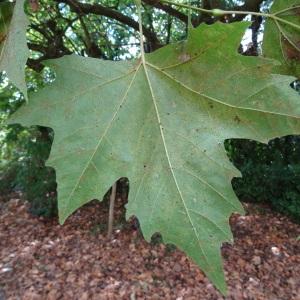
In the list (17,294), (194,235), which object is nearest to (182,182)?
(194,235)

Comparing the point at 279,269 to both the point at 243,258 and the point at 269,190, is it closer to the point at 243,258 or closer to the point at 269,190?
the point at 243,258

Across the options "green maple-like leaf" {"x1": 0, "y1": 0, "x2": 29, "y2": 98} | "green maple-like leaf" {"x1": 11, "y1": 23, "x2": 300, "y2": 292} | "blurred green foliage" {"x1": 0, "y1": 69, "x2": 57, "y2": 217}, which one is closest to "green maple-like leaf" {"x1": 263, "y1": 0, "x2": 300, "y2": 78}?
"green maple-like leaf" {"x1": 11, "y1": 23, "x2": 300, "y2": 292}

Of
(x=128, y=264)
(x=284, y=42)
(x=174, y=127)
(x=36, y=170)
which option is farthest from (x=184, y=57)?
(x=36, y=170)

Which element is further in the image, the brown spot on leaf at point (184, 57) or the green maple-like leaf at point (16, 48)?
the brown spot on leaf at point (184, 57)

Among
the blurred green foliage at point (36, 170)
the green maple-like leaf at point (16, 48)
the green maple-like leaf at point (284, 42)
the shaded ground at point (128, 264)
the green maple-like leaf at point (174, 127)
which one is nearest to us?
the green maple-like leaf at point (16, 48)

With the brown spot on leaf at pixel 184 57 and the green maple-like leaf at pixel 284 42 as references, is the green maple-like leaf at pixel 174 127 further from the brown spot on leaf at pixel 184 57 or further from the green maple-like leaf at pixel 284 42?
the green maple-like leaf at pixel 284 42

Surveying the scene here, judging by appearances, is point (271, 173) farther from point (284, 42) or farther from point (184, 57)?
point (184, 57)

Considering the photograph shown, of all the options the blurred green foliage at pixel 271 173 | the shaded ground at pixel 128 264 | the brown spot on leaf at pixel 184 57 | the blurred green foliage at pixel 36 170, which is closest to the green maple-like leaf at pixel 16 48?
the brown spot on leaf at pixel 184 57
